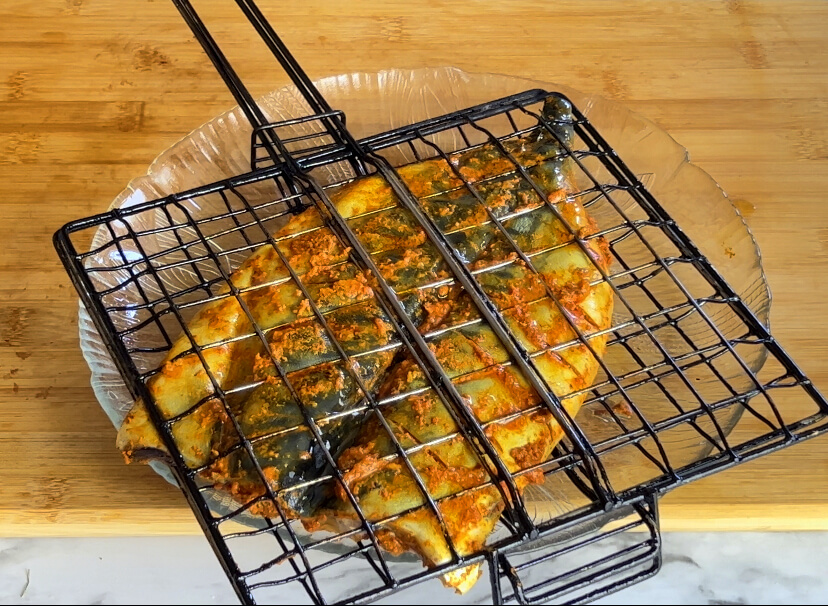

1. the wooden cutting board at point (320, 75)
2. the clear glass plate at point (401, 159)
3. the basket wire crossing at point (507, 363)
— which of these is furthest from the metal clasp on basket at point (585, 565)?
the wooden cutting board at point (320, 75)

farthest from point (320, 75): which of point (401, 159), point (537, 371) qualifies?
point (537, 371)

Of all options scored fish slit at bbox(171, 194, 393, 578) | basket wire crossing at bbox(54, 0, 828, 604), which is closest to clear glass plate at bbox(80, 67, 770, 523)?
basket wire crossing at bbox(54, 0, 828, 604)

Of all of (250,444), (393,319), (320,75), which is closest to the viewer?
(250,444)

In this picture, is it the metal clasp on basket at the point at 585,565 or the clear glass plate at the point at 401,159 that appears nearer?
the metal clasp on basket at the point at 585,565

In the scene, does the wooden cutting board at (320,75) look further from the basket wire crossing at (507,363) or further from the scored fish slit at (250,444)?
the scored fish slit at (250,444)

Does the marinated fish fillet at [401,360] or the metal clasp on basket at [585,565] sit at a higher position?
the marinated fish fillet at [401,360]

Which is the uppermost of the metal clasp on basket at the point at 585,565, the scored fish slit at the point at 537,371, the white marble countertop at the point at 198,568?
the scored fish slit at the point at 537,371

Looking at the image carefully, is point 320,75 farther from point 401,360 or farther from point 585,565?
point 585,565
